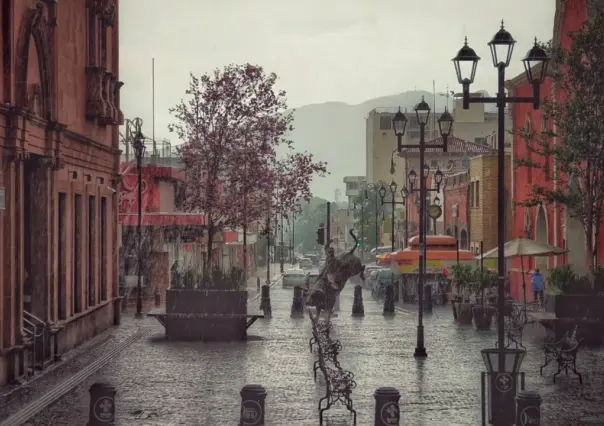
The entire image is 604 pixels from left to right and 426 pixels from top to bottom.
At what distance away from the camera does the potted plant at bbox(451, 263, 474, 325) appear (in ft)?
124

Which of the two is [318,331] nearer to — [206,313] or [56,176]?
[56,176]

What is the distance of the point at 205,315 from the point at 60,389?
10.0 m

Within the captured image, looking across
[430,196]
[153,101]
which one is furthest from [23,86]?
[430,196]

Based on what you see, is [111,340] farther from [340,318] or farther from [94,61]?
[340,318]

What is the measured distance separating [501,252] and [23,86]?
9.79 metres

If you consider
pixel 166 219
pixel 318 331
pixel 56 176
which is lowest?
pixel 318 331

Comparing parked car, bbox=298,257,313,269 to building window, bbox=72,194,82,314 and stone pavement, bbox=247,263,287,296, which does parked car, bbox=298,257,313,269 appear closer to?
stone pavement, bbox=247,263,287,296

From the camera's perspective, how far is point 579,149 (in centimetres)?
3697

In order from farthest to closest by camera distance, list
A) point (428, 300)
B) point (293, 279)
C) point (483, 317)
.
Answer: point (293, 279), point (428, 300), point (483, 317)

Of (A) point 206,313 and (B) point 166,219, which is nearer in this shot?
(A) point 206,313

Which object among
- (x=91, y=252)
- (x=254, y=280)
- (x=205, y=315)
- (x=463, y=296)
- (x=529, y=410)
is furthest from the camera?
(x=254, y=280)

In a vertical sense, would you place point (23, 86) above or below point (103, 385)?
above

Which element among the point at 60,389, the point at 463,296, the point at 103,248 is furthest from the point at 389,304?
the point at 60,389

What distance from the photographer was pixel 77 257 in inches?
1179
